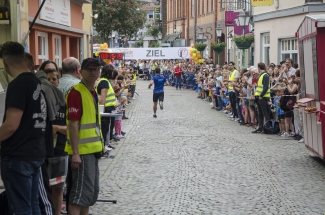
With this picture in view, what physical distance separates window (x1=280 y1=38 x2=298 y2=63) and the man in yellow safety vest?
947 centimetres

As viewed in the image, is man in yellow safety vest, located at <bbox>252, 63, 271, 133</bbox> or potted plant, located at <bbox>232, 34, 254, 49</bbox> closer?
man in yellow safety vest, located at <bbox>252, 63, 271, 133</bbox>

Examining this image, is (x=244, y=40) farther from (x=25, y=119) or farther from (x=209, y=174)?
(x=25, y=119)

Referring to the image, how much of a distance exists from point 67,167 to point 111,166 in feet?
15.9

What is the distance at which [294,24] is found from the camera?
28422 millimetres

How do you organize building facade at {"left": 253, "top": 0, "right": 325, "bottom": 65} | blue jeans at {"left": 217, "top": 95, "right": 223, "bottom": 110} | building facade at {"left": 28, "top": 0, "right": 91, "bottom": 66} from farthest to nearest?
blue jeans at {"left": 217, "top": 95, "right": 223, "bottom": 110} < building facade at {"left": 253, "top": 0, "right": 325, "bottom": 65} < building facade at {"left": 28, "top": 0, "right": 91, "bottom": 66}

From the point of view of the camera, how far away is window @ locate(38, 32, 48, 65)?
1819cm

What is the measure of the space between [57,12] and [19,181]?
535 inches

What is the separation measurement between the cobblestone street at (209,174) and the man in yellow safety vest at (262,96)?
697 millimetres

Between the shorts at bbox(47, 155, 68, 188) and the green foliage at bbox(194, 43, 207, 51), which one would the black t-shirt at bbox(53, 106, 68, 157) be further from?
the green foliage at bbox(194, 43, 207, 51)

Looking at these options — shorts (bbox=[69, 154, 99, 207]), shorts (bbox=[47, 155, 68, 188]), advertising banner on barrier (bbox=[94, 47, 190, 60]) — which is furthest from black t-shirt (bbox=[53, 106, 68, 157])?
advertising banner on barrier (bbox=[94, 47, 190, 60])

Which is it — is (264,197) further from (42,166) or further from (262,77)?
(262,77)

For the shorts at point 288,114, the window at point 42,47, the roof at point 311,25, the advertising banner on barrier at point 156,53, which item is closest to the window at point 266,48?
the shorts at point 288,114

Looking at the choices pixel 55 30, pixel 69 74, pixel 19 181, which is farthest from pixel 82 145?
pixel 55 30

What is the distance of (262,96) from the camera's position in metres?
19.0
